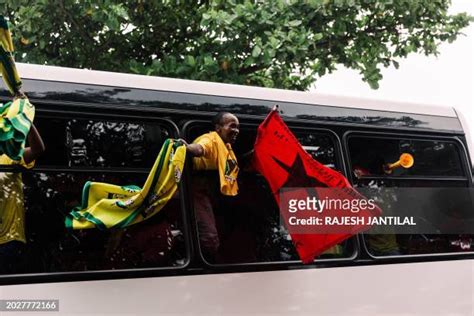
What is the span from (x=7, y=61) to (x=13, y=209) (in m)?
0.88

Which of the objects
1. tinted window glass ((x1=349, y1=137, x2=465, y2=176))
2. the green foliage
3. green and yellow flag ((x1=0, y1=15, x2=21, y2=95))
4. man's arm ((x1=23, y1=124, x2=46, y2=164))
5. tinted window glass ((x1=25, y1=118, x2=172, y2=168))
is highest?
the green foliage

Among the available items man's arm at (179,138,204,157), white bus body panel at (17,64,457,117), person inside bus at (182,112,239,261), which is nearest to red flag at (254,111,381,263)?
person inside bus at (182,112,239,261)

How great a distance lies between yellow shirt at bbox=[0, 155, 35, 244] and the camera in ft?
11.8

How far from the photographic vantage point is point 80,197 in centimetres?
385

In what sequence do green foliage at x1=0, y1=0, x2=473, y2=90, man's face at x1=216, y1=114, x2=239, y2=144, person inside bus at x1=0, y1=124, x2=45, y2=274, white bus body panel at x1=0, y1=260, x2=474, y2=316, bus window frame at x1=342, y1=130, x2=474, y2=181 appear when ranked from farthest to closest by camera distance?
green foliage at x1=0, y1=0, x2=473, y2=90, bus window frame at x1=342, y1=130, x2=474, y2=181, man's face at x1=216, y1=114, x2=239, y2=144, white bus body panel at x1=0, y1=260, x2=474, y2=316, person inside bus at x1=0, y1=124, x2=45, y2=274

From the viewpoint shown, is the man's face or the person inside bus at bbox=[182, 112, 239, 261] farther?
the man's face

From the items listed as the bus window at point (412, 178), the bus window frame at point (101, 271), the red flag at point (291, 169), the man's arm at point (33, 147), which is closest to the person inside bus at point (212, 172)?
the bus window frame at point (101, 271)

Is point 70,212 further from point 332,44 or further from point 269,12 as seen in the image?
point 332,44

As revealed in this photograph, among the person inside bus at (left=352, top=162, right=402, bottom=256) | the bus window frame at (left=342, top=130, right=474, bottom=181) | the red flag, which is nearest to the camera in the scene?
the red flag

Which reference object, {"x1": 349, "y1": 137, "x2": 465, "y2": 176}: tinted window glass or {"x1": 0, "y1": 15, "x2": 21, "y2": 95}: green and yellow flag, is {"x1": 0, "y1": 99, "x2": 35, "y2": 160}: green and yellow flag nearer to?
{"x1": 0, "y1": 15, "x2": 21, "y2": 95}: green and yellow flag

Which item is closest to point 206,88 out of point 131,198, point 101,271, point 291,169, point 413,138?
point 291,169

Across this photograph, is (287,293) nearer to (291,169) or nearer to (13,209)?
(291,169)

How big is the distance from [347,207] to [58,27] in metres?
5.26

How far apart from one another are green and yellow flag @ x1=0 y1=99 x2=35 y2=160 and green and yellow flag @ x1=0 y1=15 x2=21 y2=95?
0.14 m
